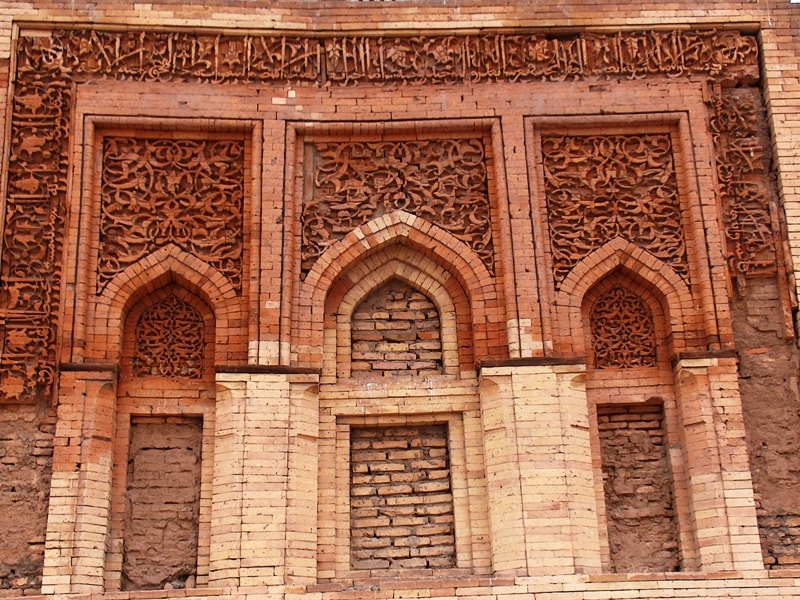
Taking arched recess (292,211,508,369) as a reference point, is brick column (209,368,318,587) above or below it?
below

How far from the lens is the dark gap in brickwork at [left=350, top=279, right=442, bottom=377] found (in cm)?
1043

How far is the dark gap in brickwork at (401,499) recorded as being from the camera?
386 inches

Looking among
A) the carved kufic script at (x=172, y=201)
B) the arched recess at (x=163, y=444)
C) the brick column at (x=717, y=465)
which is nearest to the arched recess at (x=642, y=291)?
the brick column at (x=717, y=465)

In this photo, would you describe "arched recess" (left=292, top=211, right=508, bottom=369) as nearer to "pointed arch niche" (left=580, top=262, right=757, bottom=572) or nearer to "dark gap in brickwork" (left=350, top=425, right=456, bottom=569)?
"pointed arch niche" (left=580, top=262, right=757, bottom=572)

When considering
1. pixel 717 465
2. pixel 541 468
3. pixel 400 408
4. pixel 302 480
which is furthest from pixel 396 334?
pixel 717 465

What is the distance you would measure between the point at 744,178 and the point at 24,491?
6.69 meters

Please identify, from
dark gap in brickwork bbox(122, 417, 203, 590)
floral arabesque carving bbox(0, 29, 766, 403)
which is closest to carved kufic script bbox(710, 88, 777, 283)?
floral arabesque carving bbox(0, 29, 766, 403)

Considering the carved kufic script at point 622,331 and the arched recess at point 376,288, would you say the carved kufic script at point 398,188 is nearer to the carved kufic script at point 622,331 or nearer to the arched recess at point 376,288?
the arched recess at point 376,288

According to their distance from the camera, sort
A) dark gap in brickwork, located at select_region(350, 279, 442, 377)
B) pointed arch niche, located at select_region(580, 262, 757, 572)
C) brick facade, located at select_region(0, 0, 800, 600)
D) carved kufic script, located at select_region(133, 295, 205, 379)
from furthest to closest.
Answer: dark gap in brickwork, located at select_region(350, 279, 442, 377) < carved kufic script, located at select_region(133, 295, 205, 379) < pointed arch niche, located at select_region(580, 262, 757, 572) < brick facade, located at select_region(0, 0, 800, 600)

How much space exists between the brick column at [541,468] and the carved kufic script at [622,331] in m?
0.49

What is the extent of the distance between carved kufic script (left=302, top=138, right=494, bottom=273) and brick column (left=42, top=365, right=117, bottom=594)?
6.63 ft

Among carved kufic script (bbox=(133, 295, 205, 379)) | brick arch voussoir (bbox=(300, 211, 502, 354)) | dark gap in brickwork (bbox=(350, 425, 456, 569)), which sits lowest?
dark gap in brickwork (bbox=(350, 425, 456, 569))

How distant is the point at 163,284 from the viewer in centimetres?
1036

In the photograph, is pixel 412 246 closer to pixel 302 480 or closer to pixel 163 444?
pixel 302 480
